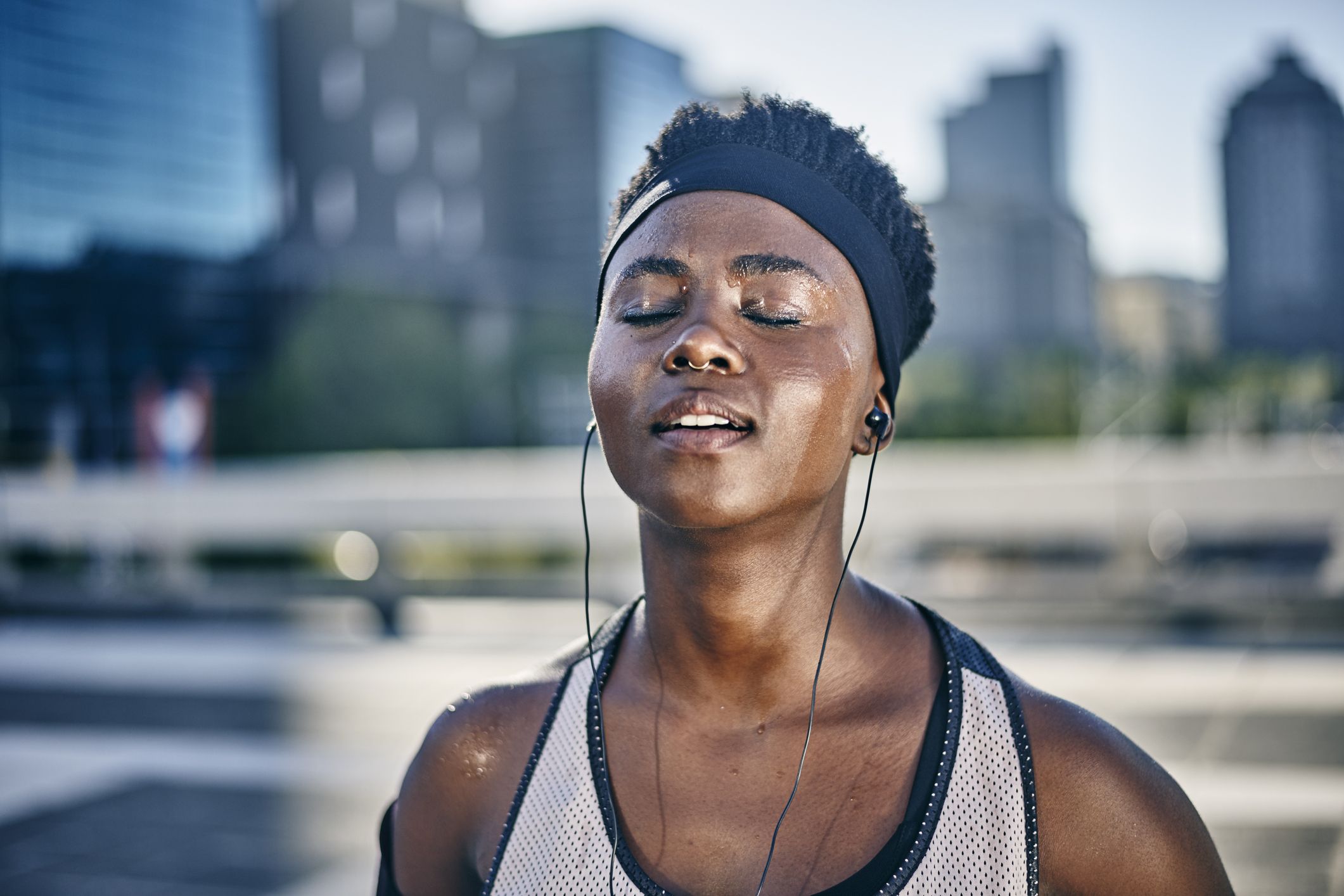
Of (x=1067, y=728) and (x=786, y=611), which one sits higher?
(x=786, y=611)

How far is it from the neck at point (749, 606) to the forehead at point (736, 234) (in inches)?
10.9

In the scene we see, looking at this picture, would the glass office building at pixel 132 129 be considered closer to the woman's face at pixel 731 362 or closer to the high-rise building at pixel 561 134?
the high-rise building at pixel 561 134

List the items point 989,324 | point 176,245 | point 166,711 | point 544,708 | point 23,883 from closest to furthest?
point 544,708 → point 23,883 → point 166,711 → point 176,245 → point 989,324

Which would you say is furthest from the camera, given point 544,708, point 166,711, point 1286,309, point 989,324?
point 989,324

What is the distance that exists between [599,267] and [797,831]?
27.8 inches

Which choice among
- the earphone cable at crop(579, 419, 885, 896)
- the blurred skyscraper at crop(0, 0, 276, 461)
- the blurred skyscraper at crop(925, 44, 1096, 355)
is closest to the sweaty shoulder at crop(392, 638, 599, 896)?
the earphone cable at crop(579, 419, 885, 896)

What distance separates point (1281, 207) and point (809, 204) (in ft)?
364

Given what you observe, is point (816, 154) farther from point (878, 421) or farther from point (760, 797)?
point (760, 797)

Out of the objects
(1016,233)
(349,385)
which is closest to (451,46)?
(349,385)

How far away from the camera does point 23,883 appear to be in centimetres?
522

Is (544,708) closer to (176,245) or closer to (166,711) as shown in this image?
(166,711)

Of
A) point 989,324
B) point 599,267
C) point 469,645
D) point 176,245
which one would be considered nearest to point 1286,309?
point 989,324

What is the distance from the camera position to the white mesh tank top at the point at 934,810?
1.35m

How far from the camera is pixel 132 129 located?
4919cm
